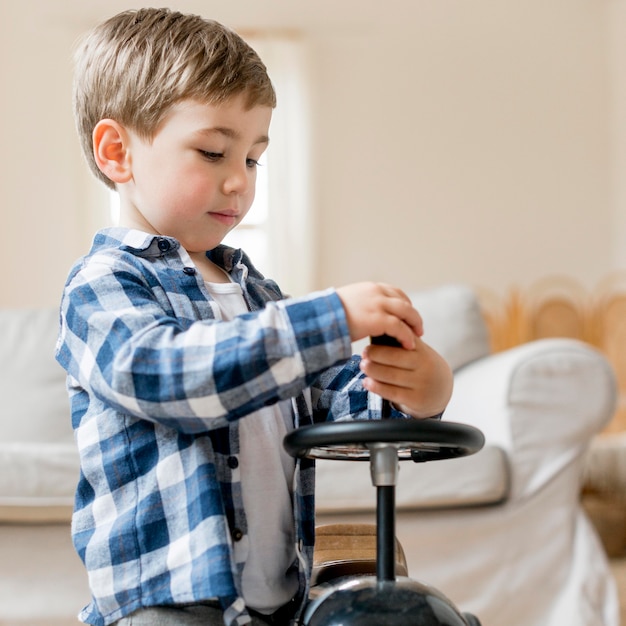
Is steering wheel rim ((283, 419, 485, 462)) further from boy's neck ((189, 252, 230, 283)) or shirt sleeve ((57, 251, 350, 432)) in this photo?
boy's neck ((189, 252, 230, 283))

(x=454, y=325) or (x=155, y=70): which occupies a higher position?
(x=155, y=70)

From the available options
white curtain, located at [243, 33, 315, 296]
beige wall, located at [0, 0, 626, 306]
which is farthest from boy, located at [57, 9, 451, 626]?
beige wall, located at [0, 0, 626, 306]

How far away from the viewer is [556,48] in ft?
17.5

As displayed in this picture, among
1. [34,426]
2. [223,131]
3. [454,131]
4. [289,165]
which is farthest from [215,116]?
[454,131]

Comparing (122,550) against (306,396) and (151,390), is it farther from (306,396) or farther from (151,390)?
(306,396)

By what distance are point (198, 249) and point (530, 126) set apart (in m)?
4.61

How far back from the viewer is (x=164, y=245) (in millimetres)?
963

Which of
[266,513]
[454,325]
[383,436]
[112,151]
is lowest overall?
[454,325]

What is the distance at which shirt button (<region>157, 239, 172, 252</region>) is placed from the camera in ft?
3.15

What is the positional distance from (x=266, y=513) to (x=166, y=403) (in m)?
0.22

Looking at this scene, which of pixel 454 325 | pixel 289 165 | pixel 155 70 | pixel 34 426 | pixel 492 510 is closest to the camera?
pixel 155 70

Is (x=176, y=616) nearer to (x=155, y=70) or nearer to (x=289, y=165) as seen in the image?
(x=155, y=70)

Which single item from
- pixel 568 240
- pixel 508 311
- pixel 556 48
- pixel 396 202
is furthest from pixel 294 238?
pixel 556 48

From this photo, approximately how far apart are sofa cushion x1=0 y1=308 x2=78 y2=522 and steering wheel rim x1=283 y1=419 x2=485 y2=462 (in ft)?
4.38
